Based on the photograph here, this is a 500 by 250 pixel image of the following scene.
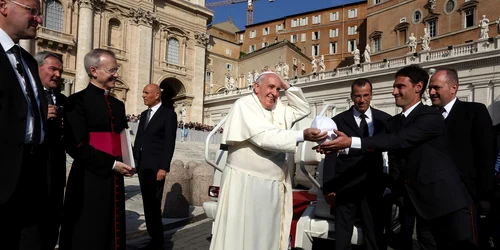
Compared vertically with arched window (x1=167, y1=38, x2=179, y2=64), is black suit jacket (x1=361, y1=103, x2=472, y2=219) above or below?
below

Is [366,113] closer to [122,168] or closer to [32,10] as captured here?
[122,168]

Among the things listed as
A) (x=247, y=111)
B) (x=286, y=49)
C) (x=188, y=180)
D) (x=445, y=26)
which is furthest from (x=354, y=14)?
(x=247, y=111)

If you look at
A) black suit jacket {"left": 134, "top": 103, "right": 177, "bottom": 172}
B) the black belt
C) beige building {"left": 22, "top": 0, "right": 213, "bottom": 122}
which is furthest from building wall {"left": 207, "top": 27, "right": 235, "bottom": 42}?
the black belt

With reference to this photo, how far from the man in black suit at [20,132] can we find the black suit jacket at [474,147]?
4197mm

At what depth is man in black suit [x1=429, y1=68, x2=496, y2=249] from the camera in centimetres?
397

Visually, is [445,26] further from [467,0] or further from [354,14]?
[354,14]

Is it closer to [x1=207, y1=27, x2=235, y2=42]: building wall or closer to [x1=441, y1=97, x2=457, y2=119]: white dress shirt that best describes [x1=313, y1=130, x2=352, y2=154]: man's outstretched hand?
[x1=441, y1=97, x2=457, y2=119]: white dress shirt

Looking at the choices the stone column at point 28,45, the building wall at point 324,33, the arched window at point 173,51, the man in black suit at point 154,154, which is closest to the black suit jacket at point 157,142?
the man in black suit at point 154,154

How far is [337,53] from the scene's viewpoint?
2335 inches

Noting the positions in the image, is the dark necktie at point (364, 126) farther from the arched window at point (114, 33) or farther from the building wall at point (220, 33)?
the building wall at point (220, 33)

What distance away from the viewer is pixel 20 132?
2289mm

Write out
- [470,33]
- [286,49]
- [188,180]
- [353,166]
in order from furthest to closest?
[286,49]
[470,33]
[188,180]
[353,166]

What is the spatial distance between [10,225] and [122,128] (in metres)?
1.69

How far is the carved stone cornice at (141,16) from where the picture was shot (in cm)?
4128
